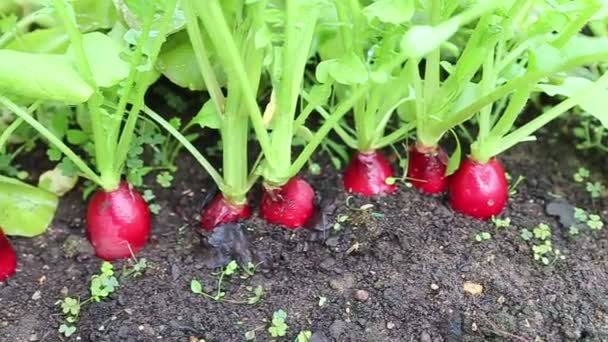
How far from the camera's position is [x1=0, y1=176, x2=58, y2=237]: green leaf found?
1.24 m

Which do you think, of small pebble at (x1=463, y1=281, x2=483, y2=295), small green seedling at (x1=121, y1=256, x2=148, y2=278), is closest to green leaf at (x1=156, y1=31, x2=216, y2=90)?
A: small green seedling at (x1=121, y1=256, x2=148, y2=278)

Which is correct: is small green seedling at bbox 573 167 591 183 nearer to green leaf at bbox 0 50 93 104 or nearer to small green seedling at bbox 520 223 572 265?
small green seedling at bbox 520 223 572 265

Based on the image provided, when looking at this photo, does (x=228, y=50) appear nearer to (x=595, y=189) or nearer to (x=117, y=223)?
(x=117, y=223)

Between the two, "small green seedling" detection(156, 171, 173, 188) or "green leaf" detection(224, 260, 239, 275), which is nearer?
"green leaf" detection(224, 260, 239, 275)

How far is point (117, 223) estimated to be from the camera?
3.90 ft

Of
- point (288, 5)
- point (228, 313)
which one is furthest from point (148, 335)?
point (288, 5)

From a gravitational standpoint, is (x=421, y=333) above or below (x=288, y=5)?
below

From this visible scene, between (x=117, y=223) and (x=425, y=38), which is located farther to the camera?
(x=117, y=223)

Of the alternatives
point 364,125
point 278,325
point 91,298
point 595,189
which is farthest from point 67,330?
point 595,189

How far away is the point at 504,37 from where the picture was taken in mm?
1083

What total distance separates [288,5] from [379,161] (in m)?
0.36

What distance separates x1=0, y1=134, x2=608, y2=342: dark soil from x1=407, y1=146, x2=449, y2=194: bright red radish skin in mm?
24

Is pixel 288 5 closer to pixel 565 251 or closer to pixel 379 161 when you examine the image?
pixel 379 161

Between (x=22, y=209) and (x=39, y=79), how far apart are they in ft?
1.09
